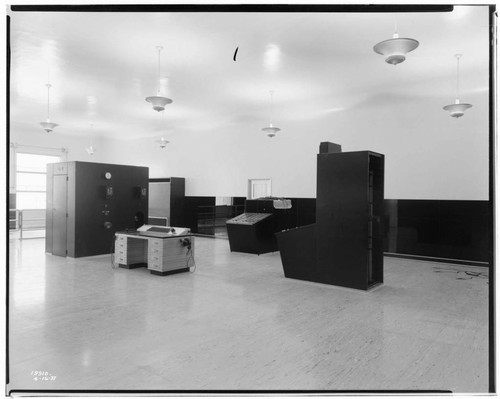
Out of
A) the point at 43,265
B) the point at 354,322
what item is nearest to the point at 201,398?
the point at 354,322

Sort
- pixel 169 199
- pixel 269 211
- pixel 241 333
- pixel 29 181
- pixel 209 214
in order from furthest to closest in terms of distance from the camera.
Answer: pixel 29 181, pixel 169 199, pixel 209 214, pixel 269 211, pixel 241 333

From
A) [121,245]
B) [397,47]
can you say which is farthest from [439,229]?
[121,245]

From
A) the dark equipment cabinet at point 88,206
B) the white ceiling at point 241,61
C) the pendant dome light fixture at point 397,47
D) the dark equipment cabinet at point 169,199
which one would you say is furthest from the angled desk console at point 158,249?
the dark equipment cabinet at point 169,199

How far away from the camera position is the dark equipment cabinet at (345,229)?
18.7 ft

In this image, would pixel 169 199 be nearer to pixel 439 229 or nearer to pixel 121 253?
pixel 121 253

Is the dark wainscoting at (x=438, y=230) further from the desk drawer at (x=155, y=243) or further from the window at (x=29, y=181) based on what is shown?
the window at (x=29, y=181)

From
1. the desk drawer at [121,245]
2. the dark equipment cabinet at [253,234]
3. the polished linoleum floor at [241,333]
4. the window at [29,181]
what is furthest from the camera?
the window at [29,181]

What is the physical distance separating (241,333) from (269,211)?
6122mm

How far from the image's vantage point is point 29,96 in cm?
962

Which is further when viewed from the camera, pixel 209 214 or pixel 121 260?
pixel 209 214

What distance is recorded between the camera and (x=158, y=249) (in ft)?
21.9

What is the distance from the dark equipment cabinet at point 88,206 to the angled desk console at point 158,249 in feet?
5.16

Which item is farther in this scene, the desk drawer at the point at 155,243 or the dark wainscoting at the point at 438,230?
the dark wainscoting at the point at 438,230

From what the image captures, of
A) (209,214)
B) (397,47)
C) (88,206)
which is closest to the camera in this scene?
(397,47)
